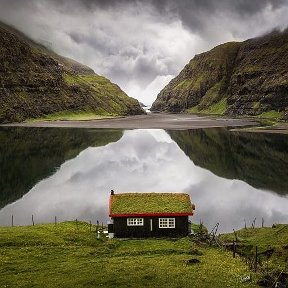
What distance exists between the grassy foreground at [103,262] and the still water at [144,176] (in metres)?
15.6

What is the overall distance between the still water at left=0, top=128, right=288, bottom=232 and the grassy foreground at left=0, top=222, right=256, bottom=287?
51.2 ft

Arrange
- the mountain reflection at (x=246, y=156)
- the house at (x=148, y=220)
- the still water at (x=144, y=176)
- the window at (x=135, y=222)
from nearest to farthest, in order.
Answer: the house at (x=148, y=220)
the window at (x=135, y=222)
the still water at (x=144, y=176)
the mountain reflection at (x=246, y=156)

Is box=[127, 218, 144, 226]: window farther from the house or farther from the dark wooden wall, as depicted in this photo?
the dark wooden wall

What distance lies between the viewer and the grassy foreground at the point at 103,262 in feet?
115

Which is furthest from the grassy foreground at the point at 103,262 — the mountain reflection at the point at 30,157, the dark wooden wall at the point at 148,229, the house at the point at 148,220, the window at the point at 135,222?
the mountain reflection at the point at 30,157

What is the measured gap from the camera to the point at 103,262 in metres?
41.2

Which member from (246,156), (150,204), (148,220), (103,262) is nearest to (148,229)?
(148,220)

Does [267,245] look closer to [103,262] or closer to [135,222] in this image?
[135,222]

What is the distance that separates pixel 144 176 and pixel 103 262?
213 ft

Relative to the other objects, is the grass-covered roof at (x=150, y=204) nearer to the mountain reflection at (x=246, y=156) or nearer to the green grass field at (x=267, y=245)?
the green grass field at (x=267, y=245)

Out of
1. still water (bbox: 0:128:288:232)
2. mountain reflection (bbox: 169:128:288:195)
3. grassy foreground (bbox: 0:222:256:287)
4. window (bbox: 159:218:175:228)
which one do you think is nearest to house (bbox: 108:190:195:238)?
window (bbox: 159:218:175:228)

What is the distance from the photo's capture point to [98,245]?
49969mm

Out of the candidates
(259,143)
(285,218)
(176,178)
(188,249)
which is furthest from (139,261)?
(259,143)

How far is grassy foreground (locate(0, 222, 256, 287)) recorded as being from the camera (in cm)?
3516
